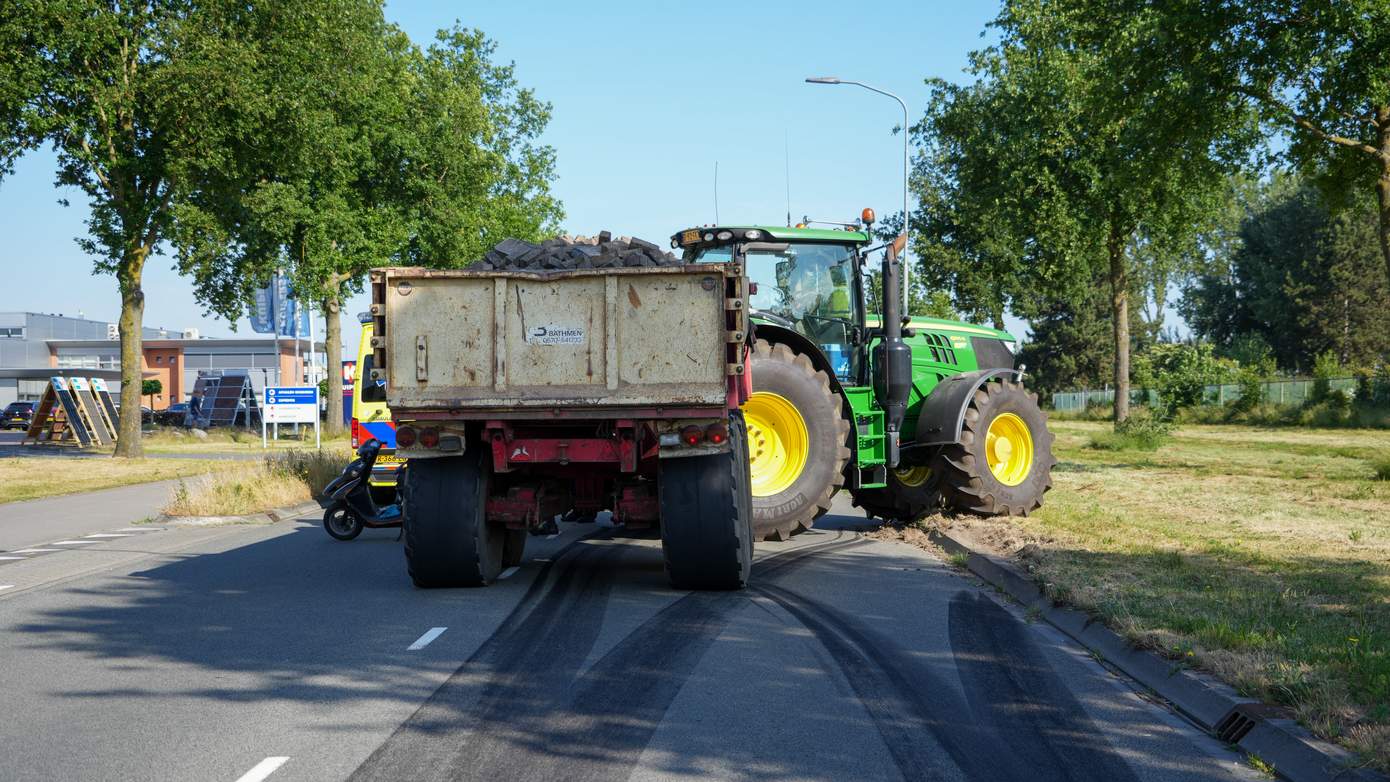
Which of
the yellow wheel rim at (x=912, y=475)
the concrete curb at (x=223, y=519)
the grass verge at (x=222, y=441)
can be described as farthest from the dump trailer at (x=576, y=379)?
the grass verge at (x=222, y=441)

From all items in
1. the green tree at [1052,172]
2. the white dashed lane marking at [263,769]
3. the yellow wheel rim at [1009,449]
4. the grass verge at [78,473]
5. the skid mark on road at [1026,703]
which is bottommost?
the skid mark on road at [1026,703]

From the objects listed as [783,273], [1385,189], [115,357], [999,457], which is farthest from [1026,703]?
[115,357]

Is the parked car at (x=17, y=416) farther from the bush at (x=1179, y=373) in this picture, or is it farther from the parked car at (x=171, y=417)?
the bush at (x=1179, y=373)

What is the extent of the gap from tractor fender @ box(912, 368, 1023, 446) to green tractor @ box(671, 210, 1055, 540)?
2 centimetres

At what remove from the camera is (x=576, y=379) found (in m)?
9.56

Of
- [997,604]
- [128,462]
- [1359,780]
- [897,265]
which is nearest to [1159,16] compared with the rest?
[897,265]

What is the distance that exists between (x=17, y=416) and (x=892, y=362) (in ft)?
219

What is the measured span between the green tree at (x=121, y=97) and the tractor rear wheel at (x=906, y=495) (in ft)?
62.2

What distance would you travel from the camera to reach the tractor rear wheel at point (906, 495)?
14664 millimetres

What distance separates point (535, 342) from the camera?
31.5ft

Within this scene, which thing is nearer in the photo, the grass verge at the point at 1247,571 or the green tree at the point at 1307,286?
the grass verge at the point at 1247,571

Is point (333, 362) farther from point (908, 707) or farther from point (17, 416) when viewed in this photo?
point (908, 707)

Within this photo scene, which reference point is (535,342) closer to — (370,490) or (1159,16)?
(370,490)

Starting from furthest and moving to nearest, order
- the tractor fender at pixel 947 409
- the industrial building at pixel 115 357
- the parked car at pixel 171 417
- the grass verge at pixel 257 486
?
the industrial building at pixel 115 357, the parked car at pixel 171 417, the grass verge at pixel 257 486, the tractor fender at pixel 947 409
